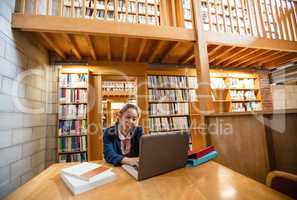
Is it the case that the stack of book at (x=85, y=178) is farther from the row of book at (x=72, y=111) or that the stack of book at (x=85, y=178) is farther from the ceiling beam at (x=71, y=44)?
the row of book at (x=72, y=111)

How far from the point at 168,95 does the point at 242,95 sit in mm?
1831

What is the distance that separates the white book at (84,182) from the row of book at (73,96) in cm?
223

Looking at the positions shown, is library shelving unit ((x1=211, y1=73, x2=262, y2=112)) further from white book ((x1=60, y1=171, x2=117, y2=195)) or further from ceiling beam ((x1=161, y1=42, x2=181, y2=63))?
white book ((x1=60, y1=171, x2=117, y2=195))

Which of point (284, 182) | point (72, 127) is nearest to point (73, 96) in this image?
point (72, 127)

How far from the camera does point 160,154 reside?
828 mm

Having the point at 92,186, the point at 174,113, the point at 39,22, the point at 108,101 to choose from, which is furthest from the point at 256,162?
the point at 108,101

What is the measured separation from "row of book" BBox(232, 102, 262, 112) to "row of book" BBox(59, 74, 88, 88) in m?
3.25

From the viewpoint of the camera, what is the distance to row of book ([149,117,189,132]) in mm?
3156

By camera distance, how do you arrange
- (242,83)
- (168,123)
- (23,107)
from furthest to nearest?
1. (242,83)
2. (168,123)
3. (23,107)

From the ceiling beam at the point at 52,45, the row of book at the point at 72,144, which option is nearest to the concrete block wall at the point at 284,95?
the row of book at the point at 72,144

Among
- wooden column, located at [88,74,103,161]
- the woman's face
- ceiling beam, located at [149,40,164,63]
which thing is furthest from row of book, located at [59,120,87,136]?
ceiling beam, located at [149,40,164,63]

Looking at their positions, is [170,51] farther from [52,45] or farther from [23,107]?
[23,107]

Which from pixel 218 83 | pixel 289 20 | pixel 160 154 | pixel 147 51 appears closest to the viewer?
pixel 160 154

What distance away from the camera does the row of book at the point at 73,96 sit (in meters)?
2.82
